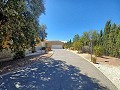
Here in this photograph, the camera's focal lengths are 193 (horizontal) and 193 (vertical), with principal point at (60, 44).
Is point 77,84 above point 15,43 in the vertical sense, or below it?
below

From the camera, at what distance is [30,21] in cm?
1653

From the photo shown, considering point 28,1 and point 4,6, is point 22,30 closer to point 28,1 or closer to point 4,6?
point 28,1

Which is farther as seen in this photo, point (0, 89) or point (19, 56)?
point (19, 56)

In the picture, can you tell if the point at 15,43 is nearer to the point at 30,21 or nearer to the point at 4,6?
the point at 30,21

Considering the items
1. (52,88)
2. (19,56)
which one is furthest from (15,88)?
(19,56)

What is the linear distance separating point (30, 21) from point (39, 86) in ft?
26.8

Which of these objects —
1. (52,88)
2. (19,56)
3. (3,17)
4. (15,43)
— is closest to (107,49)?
(19,56)

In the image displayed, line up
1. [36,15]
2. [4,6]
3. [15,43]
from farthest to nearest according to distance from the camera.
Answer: [36,15] → [15,43] → [4,6]

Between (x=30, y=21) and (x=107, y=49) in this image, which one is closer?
(x=30, y=21)

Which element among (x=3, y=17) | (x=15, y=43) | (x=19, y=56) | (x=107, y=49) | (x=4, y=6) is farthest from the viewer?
(x=107, y=49)

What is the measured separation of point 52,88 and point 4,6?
248 inches

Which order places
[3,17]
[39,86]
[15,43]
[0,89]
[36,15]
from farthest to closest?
1. [36,15]
2. [15,43]
3. [3,17]
4. [39,86]
5. [0,89]

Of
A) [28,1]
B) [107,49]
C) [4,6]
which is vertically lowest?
[107,49]

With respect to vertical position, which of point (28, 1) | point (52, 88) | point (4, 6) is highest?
point (28, 1)
